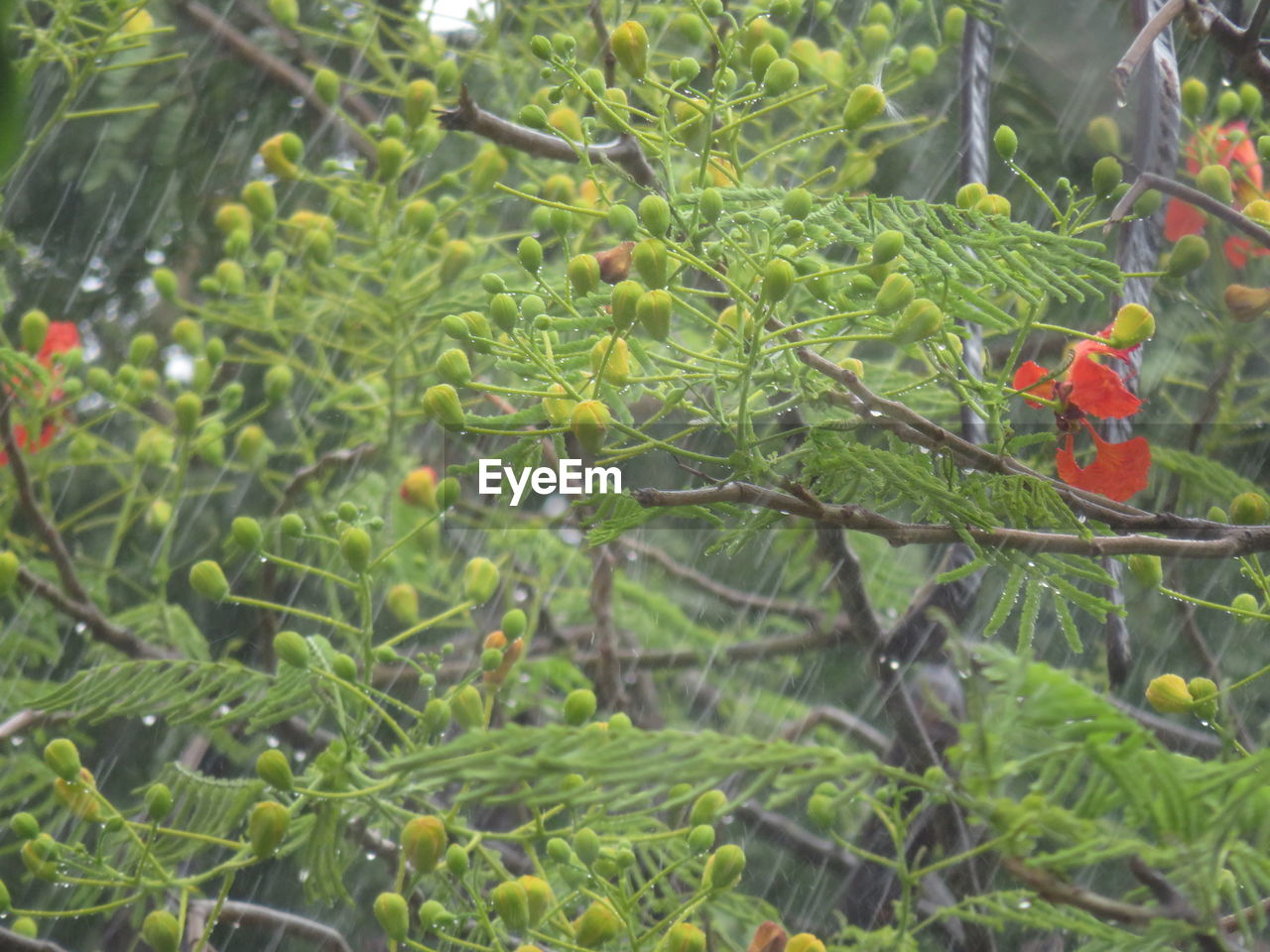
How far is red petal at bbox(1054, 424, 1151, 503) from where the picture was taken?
804 mm

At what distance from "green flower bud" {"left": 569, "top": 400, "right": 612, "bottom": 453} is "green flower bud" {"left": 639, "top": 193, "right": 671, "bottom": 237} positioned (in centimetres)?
11

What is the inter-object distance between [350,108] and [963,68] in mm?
1365

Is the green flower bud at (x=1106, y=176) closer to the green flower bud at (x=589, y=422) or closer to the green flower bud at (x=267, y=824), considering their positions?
the green flower bud at (x=589, y=422)

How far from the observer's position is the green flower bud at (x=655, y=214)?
683 mm

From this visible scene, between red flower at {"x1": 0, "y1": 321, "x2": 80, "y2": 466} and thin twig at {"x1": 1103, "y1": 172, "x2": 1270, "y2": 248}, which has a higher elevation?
thin twig at {"x1": 1103, "y1": 172, "x2": 1270, "y2": 248}

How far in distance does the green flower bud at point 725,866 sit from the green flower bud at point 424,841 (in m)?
0.19

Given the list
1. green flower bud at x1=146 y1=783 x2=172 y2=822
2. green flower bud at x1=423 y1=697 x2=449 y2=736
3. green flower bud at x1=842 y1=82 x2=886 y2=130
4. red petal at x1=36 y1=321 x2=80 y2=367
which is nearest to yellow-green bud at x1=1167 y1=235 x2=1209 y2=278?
green flower bud at x1=842 y1=82 x2=886 y2=130

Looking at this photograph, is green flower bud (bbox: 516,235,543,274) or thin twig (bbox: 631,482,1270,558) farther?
green flower bud (bbox: 516,235,543,274)

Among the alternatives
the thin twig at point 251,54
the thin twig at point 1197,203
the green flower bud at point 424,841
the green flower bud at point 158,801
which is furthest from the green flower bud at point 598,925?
the thin twig at point 251,54

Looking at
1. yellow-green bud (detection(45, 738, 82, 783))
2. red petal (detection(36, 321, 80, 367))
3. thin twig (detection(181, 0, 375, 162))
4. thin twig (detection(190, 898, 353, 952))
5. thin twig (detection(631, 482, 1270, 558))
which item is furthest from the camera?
thin twig (detection(181, 0, 375, 162))

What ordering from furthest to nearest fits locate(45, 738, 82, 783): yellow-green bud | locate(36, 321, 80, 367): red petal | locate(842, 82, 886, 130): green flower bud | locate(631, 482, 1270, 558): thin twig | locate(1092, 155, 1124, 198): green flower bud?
locate(36, 321, 80, 367): red petal < locate(45, 738, 82, 783): yellow-green bud < locate(842, 82, 886, 130): green flower bud < locate(1092, 155, 1124, 198): green flower bud < locate(631, 482, 1270, 558): thin twig

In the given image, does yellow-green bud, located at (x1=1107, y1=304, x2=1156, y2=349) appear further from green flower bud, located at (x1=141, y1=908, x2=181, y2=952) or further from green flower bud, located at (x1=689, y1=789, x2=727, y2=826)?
green flower bud, located at (x1=141, y1=908, x2=181, y2=952)

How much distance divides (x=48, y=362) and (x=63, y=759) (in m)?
0.77

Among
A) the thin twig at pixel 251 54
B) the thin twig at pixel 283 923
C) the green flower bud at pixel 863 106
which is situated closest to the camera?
the green flower bud at pixel 863 106
